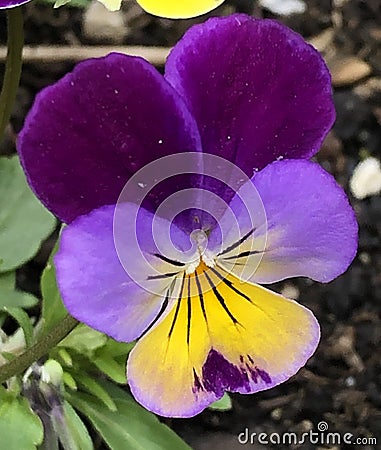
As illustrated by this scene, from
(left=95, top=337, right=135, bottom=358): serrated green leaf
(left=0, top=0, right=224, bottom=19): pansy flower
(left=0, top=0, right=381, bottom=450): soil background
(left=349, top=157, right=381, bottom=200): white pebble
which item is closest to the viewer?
(left=0, top=0, right=224, bottom=19): pansy flower

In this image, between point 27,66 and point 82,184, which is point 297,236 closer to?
point 82,184

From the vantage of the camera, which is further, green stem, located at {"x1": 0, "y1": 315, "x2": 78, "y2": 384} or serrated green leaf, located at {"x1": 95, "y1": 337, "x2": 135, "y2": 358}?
serrated green leaf, located at {"x1": 95, "y1": 337, "x2": 135, "y2": 358}

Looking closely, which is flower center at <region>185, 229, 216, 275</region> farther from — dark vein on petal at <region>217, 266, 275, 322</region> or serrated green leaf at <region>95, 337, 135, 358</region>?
serrated green leaf at <region>95, 337, 135, 358</region>

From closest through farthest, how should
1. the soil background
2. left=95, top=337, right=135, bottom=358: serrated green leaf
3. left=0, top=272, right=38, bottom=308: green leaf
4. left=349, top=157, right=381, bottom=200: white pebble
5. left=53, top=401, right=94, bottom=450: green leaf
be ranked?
left=53, top=401, right=94, bottom=450: green leaf
left=95, top=337, right=135, bottom=358: serrated green leaf
left=0, top=272, right=38, bottom=308: green leaf
the soil background
left=349, top=157, right=381, bottom=200: white pebble

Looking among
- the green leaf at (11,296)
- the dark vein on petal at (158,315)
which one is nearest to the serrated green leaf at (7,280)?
the green leaf at (11,296)

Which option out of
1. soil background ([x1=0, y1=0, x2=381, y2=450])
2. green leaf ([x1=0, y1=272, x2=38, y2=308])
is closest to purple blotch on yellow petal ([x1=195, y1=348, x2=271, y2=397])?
green leaf ([x1=0, y1=272, x2=38, y2=308])

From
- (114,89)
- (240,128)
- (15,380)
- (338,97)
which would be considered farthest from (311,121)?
(338,97)

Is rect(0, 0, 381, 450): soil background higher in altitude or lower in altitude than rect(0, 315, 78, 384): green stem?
lower

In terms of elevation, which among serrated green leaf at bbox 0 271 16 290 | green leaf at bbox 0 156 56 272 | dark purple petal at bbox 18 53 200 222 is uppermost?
dark purple petal at bbox 18 53 200 222
